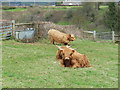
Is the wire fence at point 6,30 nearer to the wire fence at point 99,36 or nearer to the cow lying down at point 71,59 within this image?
the cow lying down at point 71,59

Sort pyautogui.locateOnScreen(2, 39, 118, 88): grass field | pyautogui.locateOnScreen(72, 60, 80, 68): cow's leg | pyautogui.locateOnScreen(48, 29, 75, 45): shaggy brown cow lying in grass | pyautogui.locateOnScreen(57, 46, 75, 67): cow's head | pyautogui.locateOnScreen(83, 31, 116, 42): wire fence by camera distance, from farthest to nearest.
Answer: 1. pyautogui.locateOnScreen(83, 31, 116, 42): wire fence
2. pyautogui.locateOnScreen(48, 29, 75, 45): shaggy brown cow lying in grass
3. pyautogui.locateOnScreen(72, 60, 80, 68): cow's leg
4. pyautogui.locateOnScreen(57, 46, 75, 67): cow's head
5. pyautogui.locateOnScreen(2, 39, 118, 88): grass field

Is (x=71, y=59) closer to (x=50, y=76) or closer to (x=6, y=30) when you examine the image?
(x=50, y=76)

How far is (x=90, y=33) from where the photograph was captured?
28.1 metres

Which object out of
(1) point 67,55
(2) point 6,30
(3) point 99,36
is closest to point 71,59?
(1) point 67,55

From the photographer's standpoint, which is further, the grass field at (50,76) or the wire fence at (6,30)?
the wire fence at (6,30)

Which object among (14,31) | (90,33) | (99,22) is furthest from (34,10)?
(14,31)

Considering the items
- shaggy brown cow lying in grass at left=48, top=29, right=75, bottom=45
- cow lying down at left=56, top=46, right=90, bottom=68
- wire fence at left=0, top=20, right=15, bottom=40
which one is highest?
wire fence at left=0, top=20, right=15, bottom=40

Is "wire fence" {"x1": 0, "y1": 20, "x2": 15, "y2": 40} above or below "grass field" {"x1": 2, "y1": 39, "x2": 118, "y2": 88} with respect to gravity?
above

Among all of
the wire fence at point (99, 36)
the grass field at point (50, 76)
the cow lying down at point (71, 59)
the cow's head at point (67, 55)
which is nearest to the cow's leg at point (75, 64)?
the cow lying down at point (71, 59)

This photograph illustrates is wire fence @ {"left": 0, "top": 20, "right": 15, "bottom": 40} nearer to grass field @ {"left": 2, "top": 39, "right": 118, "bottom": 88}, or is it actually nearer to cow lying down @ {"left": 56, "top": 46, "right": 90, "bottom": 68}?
grass field @ {"left": 2, "top": 39, "right": 118, "bottom": 88}

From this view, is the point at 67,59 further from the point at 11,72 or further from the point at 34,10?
the point at 34,10

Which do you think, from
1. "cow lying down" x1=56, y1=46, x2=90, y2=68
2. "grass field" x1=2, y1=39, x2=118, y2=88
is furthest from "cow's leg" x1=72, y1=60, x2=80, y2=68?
"grass field" x1=2, y1=39, x2=118, y2=88

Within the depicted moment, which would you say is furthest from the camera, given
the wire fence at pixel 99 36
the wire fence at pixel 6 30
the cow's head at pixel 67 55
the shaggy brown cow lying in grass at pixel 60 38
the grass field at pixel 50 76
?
the wire fence at pixel 99 36

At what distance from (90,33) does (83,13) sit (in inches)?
456
